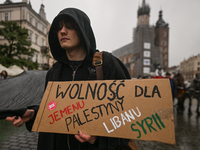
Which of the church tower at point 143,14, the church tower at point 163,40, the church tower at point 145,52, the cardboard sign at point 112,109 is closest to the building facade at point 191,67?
the church tower at point 163,40

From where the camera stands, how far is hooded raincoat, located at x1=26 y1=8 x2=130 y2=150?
55.4 inches

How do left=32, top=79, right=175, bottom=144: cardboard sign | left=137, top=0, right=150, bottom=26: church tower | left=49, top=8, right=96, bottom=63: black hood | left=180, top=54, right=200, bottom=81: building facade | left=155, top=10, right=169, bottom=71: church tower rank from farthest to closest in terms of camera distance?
left=155, top=10, right=169, bottom=71: church tower, left=180, top=54, right=200, bottom=81: building facade, left=137, top=0, right=150, bottom=26: church tower, left=49, top=8, right=96, bottom=63: black hood, left=32, top=79, right=175, bottom=144: cardboard sign

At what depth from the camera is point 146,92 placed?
1.16 meters

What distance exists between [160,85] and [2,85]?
6.11ft

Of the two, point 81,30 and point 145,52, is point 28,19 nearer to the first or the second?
point 81,30

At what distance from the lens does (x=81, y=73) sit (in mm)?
1613

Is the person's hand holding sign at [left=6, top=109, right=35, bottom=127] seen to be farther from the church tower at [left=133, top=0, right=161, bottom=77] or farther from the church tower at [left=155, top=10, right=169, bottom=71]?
the church tower at [left=155, top=10, right=169, bottom=71]

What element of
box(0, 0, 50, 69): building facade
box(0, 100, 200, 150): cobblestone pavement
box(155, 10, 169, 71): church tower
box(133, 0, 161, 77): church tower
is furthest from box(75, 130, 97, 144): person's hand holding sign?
box(155, 10, 169, 71): church tower

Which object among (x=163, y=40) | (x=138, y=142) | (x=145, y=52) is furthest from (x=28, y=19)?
(x=163, y=40)

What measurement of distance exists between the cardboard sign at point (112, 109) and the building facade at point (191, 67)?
78368 mm

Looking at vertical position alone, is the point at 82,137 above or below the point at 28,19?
below

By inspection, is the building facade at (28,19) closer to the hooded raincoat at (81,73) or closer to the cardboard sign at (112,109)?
the hooded raincoat at (81,73)

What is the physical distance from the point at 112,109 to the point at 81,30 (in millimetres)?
800

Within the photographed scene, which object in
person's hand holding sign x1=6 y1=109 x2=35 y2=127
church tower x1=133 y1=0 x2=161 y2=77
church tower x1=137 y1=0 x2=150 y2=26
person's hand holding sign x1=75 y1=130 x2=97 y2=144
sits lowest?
person's hand holding sign x1=75 y1=130 x2=97 y2=144
